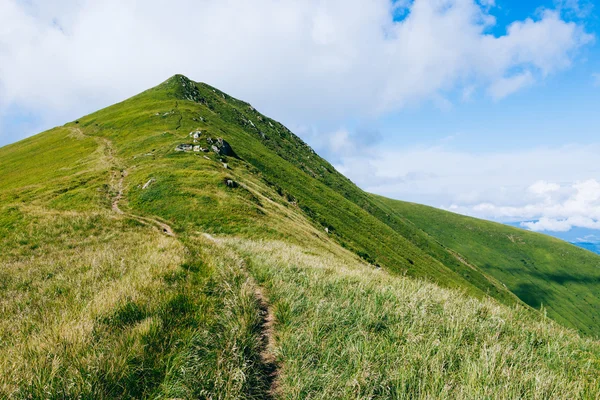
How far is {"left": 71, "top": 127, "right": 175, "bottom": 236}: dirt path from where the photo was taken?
2570cm

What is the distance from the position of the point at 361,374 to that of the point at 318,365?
A: 63 centimetres

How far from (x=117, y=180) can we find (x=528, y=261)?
17246 cm

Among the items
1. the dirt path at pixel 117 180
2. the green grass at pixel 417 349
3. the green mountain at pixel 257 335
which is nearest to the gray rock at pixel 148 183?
the dirt path at pixel 117 180

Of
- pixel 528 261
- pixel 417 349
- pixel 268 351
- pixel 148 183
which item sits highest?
pixel 148 183

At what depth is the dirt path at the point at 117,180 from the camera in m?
25.7

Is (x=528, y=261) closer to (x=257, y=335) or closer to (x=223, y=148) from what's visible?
(x=223, y=148)

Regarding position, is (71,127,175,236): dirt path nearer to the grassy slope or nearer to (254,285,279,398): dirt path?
(254,285,279,398): dirt path

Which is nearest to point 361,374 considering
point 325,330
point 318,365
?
point 318,365

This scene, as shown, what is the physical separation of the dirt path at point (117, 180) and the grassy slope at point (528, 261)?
115 metres

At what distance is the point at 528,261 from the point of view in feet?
458

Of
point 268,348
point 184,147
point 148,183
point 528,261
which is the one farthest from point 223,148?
point 528,261

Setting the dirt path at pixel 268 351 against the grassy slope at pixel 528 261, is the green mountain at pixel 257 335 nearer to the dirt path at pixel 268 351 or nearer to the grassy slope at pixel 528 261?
the dirt path at pixel 268 351

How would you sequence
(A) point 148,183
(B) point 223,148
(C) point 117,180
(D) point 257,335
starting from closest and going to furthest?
(D) point 257,335 < (A) point 148,183 < (C) point 117,180 < (B) point 223,148

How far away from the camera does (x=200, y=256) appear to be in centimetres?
941
